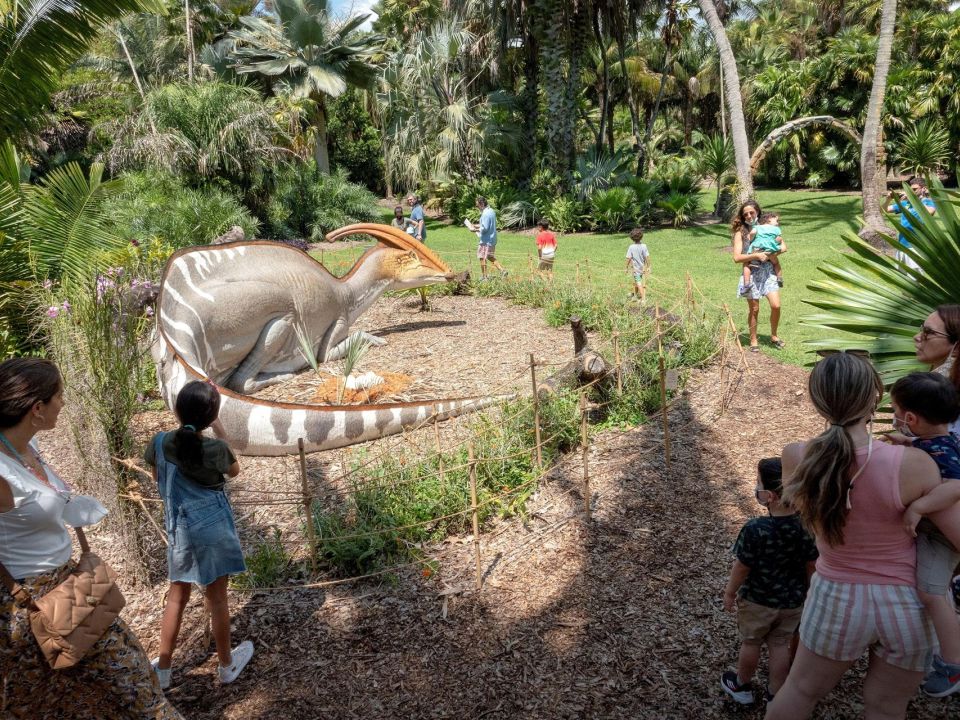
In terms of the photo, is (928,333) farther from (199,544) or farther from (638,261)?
(638,261)

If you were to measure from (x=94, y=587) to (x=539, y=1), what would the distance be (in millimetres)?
18502

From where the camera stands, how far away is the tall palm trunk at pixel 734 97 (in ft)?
41.4

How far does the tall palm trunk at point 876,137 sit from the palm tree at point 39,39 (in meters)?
10.9

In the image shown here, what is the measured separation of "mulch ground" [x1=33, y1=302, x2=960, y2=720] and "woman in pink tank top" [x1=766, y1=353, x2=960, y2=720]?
3.08 ft

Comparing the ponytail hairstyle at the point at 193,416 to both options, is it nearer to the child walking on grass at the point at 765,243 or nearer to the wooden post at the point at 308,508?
the wooden post at the point at 308,508

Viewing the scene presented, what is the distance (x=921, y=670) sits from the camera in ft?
6.64

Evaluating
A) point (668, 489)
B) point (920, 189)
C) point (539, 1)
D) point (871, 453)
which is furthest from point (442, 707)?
point (539, 1)

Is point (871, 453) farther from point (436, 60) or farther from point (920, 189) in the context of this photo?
point (436, 60)

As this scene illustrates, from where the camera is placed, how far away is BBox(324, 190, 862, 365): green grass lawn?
8.91 meters

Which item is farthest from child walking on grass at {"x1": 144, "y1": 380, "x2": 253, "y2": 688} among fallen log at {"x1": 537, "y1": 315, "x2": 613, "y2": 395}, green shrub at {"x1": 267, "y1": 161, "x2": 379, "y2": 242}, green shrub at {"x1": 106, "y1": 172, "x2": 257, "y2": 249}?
green shrub at {"x1": 267, "y1": 161, "x2": 379, "y2": 242}

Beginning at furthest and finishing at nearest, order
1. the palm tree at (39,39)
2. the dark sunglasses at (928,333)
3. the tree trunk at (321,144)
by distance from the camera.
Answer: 1. the tree trunk at (321,144)
2. the palm tree at (39,39)
3. the dark sunglasses at (928,333)

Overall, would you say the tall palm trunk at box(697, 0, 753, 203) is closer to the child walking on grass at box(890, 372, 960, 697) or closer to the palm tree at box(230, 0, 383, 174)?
the child walking on grass at box(890, 372, 960, 697)

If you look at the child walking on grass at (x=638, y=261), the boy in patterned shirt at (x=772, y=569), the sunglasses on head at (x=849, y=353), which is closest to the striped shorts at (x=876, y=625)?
the boy in patterned shirt at (x=772, y=569)

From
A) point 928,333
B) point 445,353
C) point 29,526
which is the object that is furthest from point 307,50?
point 29,526
